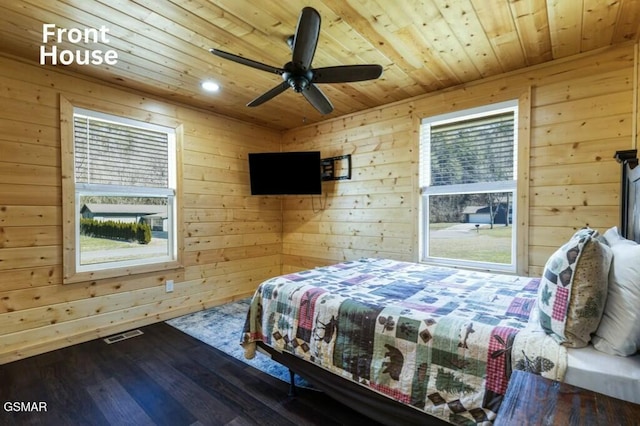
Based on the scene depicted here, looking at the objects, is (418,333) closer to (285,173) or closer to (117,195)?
(285,173)

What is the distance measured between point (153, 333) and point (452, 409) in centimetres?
291

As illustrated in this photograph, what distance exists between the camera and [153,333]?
3107 mm

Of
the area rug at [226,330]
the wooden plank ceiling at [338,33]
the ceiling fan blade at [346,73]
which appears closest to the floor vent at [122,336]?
the area rug at [226,330]

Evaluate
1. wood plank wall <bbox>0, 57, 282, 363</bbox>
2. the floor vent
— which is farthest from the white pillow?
wood plank wall <bbox>0, 57, 282, 363</bbox>

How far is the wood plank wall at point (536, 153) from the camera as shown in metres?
2.40

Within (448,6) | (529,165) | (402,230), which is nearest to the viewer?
(448,6)

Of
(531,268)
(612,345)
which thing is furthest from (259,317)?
(531,268)

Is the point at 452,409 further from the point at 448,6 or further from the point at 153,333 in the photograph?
the point at 153,333

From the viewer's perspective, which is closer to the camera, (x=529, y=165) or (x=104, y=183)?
(x=529, y=165)

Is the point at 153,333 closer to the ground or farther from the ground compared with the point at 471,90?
closer to the ground

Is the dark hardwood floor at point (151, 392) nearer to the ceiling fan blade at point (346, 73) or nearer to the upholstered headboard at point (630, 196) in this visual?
the upholstered headboard at point (630, 196)

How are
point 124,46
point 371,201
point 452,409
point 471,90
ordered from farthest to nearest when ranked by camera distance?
point 371,201 → point 471,90 → point 124,46 → point 452,409

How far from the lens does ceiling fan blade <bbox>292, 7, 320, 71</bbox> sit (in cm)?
158

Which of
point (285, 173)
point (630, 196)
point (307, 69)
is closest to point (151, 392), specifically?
point (307, 69)
